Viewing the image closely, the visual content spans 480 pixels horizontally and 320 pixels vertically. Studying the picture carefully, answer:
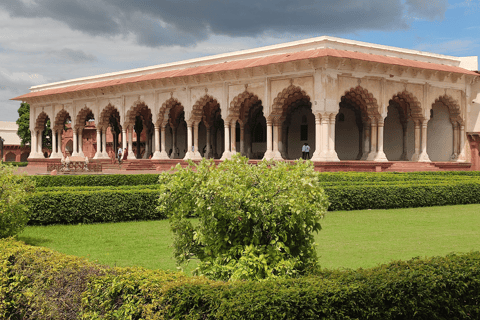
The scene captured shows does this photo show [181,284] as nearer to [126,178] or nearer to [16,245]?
[16,245]

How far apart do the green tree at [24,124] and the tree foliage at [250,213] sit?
40.2 metres

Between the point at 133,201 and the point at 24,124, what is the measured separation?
35.3 m

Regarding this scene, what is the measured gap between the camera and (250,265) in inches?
148

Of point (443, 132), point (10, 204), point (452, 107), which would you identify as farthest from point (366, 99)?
point (10, 204)

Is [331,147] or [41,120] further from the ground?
[41,120]

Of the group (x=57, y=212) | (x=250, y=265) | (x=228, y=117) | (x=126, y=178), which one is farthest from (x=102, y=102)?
(x=250, y=265)

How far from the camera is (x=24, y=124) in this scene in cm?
4047

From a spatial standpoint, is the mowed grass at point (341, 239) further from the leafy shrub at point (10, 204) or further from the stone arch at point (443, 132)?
the stone arch at point (443, 132)

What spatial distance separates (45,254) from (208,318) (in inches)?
85.0

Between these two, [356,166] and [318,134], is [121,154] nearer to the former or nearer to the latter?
[318,134]

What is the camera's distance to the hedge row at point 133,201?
893 centimetres

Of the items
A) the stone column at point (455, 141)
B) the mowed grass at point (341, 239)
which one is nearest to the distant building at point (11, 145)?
the stone column at point (455, 141)

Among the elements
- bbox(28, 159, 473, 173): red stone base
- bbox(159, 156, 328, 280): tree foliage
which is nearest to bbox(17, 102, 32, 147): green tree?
bbox(28, 159, 473, 173): red stone base

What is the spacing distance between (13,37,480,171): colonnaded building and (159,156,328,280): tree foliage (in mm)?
14773
